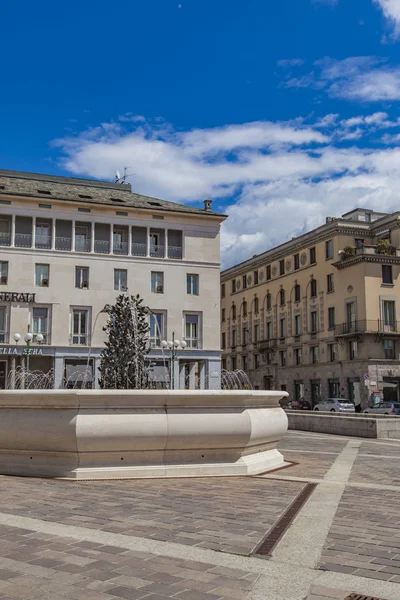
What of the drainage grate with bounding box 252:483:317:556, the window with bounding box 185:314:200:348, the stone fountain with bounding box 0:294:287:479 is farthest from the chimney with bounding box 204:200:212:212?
the drainage grate with bounding box 252:483:317:556

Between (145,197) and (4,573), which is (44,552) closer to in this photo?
(4,573)

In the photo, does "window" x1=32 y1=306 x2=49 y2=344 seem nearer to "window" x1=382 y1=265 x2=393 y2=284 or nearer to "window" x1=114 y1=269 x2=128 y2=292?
"window" x1=114 y1=269 x2=128 y2=292

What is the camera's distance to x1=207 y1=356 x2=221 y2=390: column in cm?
4588

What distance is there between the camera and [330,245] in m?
54.8

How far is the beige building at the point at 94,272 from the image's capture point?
1695 inches

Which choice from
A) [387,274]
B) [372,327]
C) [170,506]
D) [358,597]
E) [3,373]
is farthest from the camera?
[387,274]

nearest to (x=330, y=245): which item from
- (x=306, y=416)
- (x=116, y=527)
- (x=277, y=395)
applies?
(x=306, y=416)

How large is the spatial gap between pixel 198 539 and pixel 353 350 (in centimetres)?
4758

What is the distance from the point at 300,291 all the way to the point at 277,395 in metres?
50.5

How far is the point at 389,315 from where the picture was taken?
5062 centimetres

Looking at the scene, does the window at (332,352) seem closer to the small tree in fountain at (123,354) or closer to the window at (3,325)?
the window at (3,325)

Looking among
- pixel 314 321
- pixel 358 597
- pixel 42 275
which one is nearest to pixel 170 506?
pixel 358 597

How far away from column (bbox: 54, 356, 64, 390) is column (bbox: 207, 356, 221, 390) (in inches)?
417

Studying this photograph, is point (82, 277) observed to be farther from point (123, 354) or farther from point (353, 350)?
point (123, 354)
